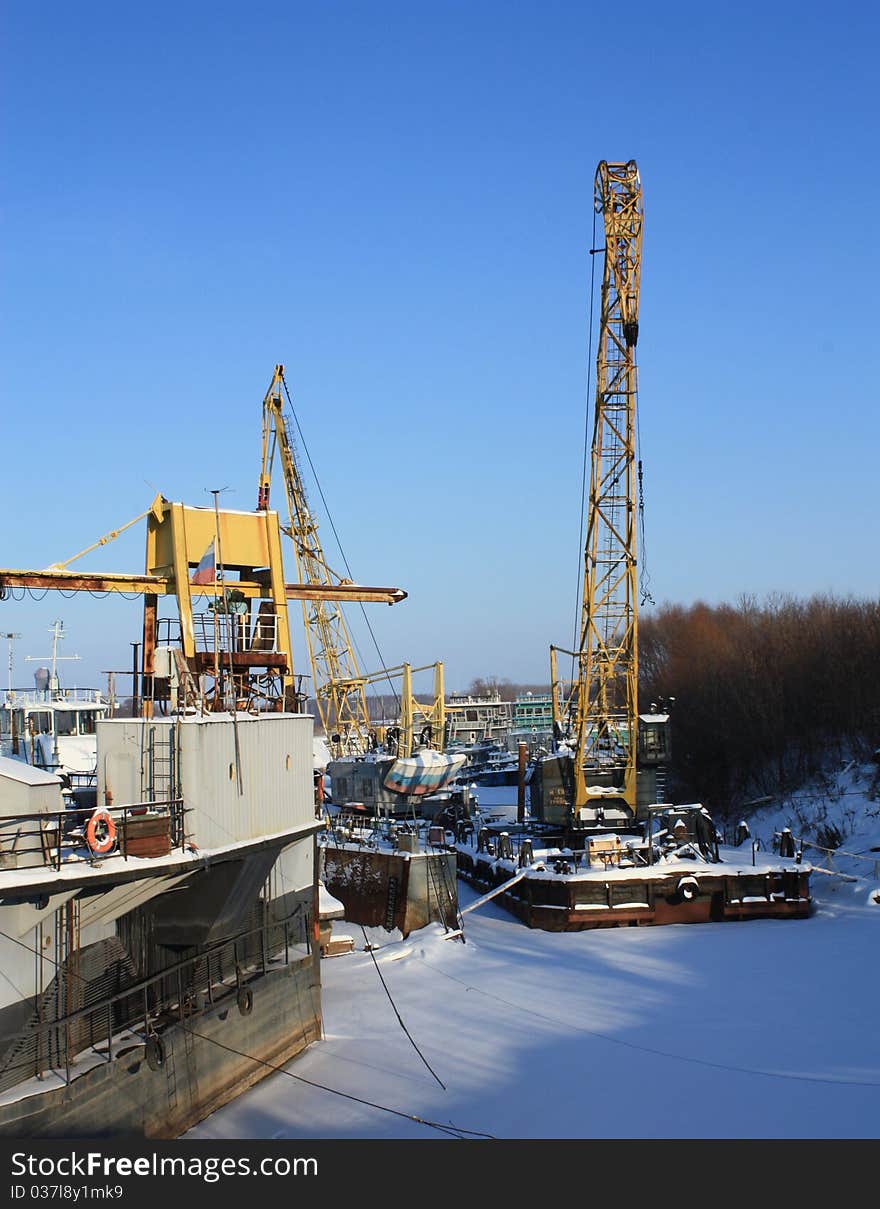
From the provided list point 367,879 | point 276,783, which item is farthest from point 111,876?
point 367,879

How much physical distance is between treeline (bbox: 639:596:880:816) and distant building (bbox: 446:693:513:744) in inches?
1430

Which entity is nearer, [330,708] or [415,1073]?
[415,1073]

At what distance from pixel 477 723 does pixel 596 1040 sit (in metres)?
94.1

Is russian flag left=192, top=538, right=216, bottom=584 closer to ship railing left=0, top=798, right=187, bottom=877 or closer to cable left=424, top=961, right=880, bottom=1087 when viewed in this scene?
ship railing left=0, top=798, right=187, bottom=877

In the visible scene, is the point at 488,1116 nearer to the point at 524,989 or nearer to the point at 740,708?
the point at 524,989

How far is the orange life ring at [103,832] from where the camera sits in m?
13.1

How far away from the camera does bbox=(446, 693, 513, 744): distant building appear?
10704 cm

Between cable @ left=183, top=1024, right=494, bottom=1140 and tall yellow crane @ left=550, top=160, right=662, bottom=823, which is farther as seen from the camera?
tall yellow crane @ left=550, top=160, right=662, bottom=823

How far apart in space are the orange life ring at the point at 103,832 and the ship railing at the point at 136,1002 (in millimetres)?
1674

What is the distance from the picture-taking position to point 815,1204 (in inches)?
409

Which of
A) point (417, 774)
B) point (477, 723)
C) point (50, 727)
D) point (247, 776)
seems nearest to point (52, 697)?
point (50, 727)

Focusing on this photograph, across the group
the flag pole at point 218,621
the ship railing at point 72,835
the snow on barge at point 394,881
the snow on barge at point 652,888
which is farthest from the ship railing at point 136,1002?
the snow on barge at point 652,888

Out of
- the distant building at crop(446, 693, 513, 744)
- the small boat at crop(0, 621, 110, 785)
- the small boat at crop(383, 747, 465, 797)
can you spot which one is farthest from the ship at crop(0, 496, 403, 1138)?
the distant building at crop(446, 693, 513, 744)

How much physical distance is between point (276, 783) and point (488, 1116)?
6.76 m
